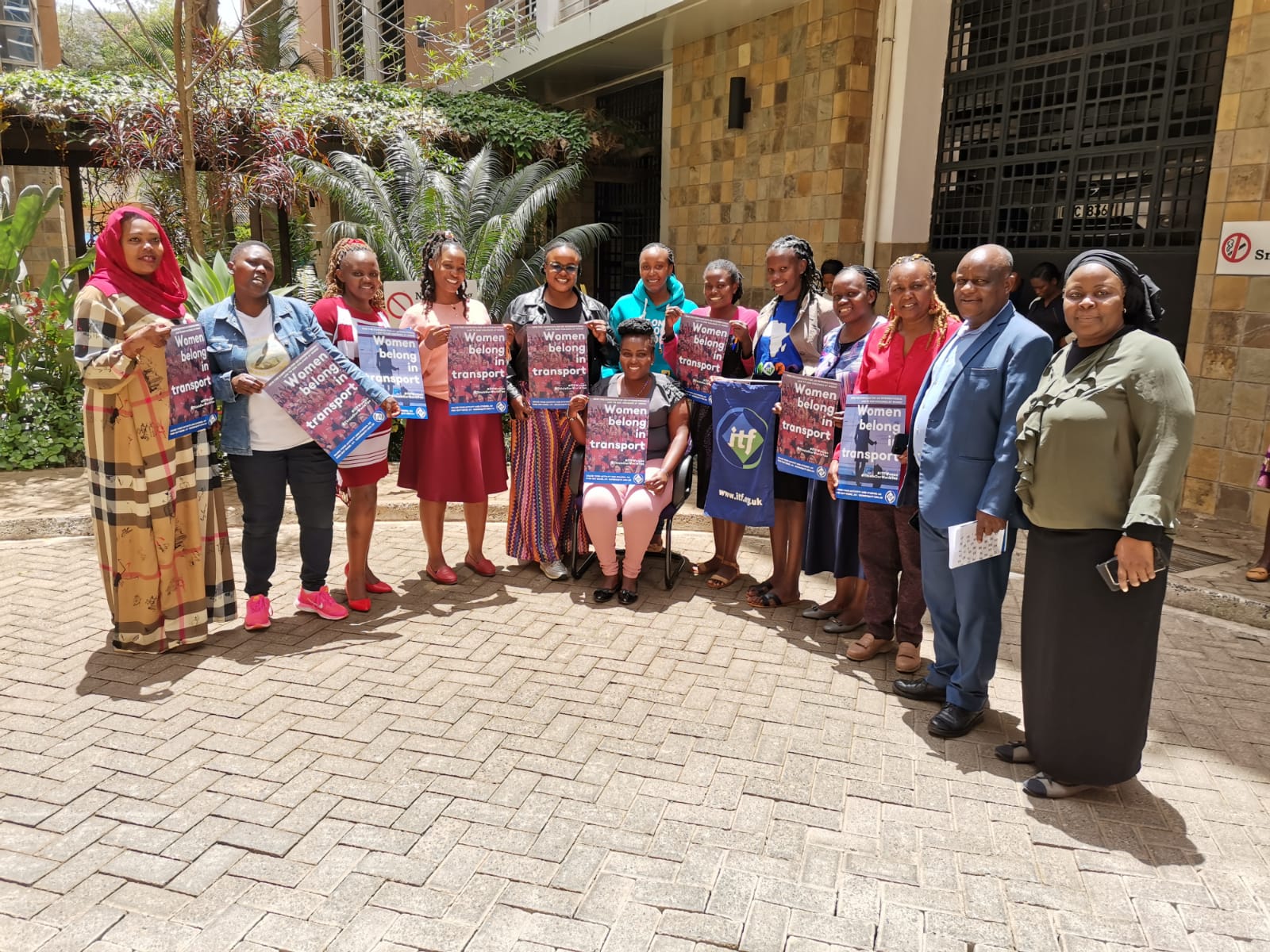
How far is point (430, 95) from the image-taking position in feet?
43.1

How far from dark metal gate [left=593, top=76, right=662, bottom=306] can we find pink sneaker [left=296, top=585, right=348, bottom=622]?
8.97 metres

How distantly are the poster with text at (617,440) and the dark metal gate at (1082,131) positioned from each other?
4782 mm

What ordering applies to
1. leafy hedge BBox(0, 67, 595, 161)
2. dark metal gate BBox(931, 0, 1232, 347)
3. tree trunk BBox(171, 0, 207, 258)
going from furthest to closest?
leafy hedge BBox(0, 67, 595, 161) < tree trunk BBox(171, 0, 207, 258) < dark metal gate BBox(931, 0, 1232, 347)

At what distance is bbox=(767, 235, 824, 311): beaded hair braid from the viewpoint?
5234 mm

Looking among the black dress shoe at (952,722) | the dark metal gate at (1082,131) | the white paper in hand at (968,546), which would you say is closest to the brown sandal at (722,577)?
the black dress shoe at (952,722)

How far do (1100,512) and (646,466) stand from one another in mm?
2933

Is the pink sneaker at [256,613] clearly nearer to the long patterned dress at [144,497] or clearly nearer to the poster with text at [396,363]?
the long patterned dress at [144,497]

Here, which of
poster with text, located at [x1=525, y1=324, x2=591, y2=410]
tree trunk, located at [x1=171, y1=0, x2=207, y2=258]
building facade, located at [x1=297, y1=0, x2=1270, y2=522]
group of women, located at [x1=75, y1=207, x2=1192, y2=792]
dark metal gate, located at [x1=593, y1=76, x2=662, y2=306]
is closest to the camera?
group of women, located at [x1=75, y1=207, x2=1192, y2=792]

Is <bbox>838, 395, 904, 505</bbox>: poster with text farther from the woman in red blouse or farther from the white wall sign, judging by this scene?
the white wall sign

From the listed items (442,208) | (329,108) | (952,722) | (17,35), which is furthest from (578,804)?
(17,35)

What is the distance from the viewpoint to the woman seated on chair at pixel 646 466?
5.61 m

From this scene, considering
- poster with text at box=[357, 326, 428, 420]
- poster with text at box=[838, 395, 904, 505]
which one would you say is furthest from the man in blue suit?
poster with text at box=[357, 326, 428, 420]

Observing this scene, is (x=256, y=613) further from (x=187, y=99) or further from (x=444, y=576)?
(x=187, y=99)

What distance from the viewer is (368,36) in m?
21.5
